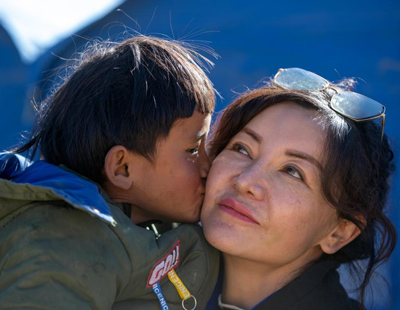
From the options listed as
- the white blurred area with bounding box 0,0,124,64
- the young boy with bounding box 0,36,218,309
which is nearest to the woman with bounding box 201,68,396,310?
the young boy with bounding box 0,36,218,309

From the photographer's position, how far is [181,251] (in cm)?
161

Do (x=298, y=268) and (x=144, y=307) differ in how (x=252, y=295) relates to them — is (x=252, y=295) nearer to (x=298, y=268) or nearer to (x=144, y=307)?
(x=298, y=268)

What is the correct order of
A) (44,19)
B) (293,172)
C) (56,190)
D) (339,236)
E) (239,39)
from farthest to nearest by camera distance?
(44,19), (239,39), (339,236), (293,172), (56,190)

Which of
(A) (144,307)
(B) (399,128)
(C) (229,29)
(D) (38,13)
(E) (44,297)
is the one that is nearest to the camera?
(E) (44,297)

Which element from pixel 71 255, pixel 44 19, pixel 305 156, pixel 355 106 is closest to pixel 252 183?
pixel 305 156

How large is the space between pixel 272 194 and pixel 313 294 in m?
0.33

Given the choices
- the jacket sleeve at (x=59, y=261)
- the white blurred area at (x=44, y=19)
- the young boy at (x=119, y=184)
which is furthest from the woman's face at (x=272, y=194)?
the white blurred area at (x=44, y=19)

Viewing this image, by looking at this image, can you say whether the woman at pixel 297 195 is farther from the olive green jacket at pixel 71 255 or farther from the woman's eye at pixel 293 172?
the olive green jacket at pixel 71 255

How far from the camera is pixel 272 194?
158cm

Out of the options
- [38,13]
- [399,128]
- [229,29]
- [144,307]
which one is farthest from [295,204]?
[38,13]

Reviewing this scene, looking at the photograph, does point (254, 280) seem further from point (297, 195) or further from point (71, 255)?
point (71, 255)

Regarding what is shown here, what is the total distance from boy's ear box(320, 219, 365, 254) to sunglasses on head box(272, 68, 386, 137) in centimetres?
32

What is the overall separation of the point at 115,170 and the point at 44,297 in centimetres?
50

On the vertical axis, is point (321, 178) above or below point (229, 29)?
below
